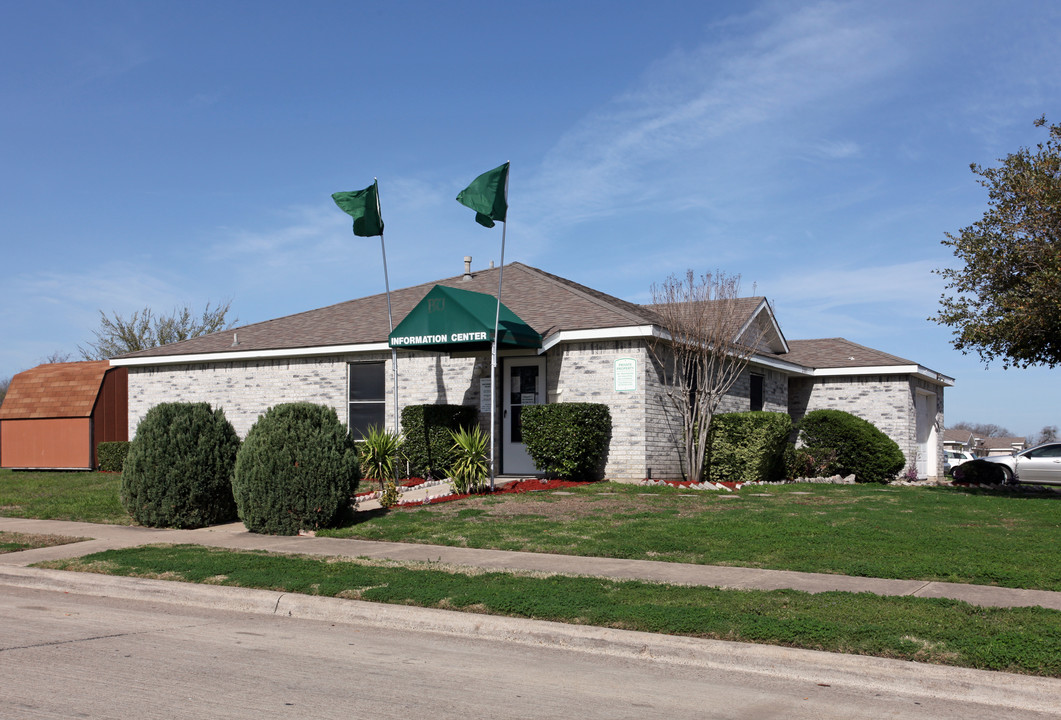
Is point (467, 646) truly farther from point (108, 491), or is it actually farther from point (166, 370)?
point (166, 370)

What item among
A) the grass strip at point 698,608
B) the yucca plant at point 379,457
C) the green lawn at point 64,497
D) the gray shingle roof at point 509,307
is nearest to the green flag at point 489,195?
the gray shingle roof at point 509,307

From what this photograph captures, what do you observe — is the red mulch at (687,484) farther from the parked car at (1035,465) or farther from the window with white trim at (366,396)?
the parked car at (1035,465)

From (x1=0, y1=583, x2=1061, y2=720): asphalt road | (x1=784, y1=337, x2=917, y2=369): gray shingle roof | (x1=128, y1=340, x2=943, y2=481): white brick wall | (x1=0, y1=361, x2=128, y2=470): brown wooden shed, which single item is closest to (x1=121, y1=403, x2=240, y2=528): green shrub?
(x1=0, y1=583, x2=1061, y2=720): asphalt road

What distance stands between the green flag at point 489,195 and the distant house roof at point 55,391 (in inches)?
581

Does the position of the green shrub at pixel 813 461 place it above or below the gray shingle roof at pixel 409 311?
below

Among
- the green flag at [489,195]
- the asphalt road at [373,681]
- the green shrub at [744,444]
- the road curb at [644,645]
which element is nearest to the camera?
the asphalt road at [373,681]

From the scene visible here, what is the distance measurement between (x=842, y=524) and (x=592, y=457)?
19.6 ft

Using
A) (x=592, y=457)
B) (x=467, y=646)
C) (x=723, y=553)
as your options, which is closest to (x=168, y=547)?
(x=467, y=646)

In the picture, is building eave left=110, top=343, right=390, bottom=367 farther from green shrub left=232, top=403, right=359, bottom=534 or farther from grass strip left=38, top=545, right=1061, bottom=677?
grass strip left=38, top=545, right=1061, bottom=677

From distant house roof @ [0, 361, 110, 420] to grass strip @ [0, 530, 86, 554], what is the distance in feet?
45.2

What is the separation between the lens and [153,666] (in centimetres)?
605

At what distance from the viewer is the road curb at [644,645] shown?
5.52 meters

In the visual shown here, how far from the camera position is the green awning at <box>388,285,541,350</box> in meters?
17.0

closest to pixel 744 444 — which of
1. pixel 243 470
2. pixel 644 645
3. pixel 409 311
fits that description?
pixel 409 311
